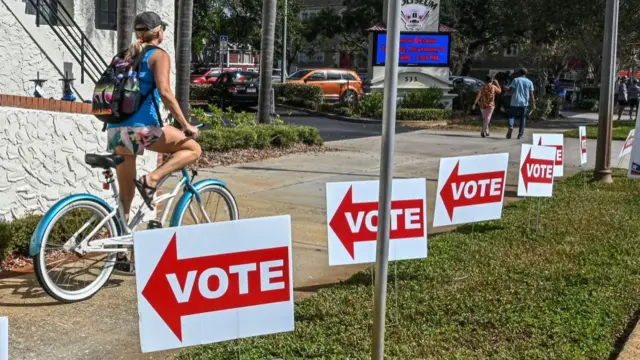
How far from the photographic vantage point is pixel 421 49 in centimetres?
2444

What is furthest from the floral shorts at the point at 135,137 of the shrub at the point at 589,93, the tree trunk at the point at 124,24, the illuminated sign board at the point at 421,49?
the shrub at the point at 589,93

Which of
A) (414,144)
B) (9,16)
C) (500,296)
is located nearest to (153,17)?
(500,296)

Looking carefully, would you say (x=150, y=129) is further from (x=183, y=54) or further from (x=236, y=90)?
(x=236, y=90)

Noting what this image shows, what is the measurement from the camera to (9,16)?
457 inches

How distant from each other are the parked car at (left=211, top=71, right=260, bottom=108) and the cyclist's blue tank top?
20.8 metres

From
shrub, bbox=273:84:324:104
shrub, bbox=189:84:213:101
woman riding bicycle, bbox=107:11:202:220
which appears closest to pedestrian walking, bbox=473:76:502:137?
shrub, bbox=273:84:324:104

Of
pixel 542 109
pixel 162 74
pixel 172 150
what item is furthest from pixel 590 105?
pixel 162 74

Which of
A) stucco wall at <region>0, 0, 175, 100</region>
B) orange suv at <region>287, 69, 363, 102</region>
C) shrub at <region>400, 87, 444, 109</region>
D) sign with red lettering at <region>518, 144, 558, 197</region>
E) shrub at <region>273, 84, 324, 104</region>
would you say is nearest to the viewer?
sign with red lettering at <region>518, 144, 558, 197</region>

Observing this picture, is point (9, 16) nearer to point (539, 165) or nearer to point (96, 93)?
point (96, 93)

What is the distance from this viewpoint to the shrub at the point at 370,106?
2305cm

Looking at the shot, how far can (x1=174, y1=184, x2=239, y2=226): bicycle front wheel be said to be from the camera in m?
5.50

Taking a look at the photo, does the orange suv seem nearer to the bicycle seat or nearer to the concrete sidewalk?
the concrete sidewalk

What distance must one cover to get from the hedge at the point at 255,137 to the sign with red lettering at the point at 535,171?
5.91 meters

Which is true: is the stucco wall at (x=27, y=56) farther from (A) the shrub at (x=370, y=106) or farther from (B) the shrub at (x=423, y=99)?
(B) the shrub at (x=423, y=99)
